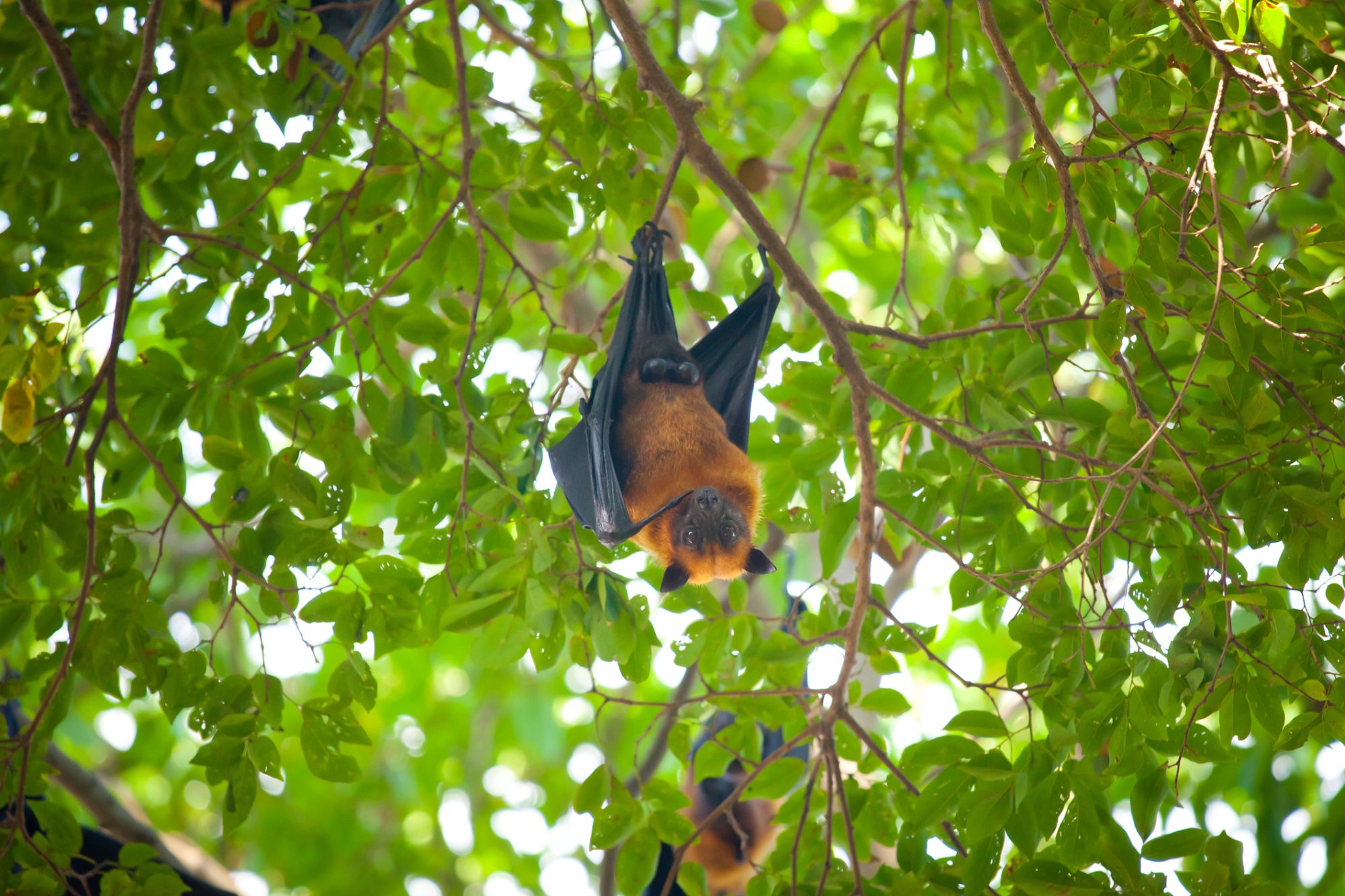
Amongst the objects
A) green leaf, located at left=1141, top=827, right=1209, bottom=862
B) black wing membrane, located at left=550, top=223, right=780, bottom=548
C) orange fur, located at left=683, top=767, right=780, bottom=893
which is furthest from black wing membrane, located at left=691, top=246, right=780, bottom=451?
orange fur, located at left=683, top=767, right=780, bottom=893

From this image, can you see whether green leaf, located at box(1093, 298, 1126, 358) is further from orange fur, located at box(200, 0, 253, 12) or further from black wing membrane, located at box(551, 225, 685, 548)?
orange fur, located at box(200, 0, 253, 12)

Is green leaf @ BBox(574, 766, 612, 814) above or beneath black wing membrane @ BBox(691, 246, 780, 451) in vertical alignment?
beneath

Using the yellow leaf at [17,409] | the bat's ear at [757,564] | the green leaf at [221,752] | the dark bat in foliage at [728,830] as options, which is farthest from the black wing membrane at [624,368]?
the dark bat in foliage at [728,830]

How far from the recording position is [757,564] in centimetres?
488

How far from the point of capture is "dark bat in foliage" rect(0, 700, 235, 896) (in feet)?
12.1

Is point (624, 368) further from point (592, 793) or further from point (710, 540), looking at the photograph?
point (592, 793)

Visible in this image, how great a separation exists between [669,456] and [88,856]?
2955 mm

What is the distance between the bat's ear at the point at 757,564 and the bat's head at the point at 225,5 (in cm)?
336

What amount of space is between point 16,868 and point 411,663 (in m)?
5.61

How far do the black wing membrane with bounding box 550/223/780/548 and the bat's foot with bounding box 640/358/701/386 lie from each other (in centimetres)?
13

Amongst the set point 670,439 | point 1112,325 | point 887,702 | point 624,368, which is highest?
point 624,368

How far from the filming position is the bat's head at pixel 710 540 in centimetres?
468

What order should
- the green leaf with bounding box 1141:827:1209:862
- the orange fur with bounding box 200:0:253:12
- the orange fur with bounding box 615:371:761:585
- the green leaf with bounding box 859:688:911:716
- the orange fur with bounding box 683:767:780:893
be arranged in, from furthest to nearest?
the orange fur with bounding box 683:767:780:893 → the orange fur with bounding box 615:371:761:585 → the orange fur with bounding box 200:0:253:12 → the green leaf with bounding box 859:688:911:716 → the green leaf with bounding box 1141:827:1209:862

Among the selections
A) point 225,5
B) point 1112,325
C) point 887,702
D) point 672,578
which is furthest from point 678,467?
point 225,5
